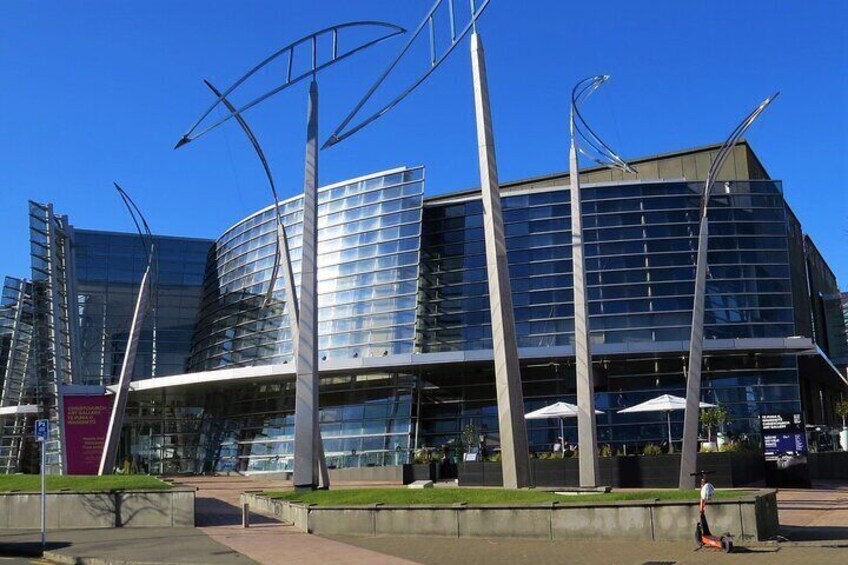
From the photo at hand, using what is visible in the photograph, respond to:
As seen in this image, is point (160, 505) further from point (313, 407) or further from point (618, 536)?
point (618, 536)

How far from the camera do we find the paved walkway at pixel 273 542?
14.0 m

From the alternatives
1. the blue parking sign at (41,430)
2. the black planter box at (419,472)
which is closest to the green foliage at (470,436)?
the black planter box at (419,472)

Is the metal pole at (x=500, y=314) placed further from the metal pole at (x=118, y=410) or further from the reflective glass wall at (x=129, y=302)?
the reflective glass wall at (x=129, y=302)

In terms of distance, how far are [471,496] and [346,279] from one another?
30.2 meters

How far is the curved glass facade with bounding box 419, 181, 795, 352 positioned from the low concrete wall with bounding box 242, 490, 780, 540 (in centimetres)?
2485

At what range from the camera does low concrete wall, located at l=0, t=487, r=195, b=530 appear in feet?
67.4

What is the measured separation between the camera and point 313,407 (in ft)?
77.1

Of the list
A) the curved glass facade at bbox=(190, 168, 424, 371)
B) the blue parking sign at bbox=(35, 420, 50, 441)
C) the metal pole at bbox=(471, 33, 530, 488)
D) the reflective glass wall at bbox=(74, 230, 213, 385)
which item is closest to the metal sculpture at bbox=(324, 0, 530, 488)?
the metal pole at bbox=(471, 33, 530, 488)

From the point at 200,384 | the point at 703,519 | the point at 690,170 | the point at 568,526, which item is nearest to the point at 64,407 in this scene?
the point at 200,384

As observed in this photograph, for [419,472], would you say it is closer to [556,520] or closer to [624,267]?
[624,267]

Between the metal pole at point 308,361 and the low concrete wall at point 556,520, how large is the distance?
4606mm

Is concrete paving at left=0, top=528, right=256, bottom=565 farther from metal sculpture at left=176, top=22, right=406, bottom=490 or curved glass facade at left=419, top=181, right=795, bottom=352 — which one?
curved glass facade at left=419, top=181, right=795, bottom=352

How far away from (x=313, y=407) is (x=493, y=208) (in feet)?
25.3

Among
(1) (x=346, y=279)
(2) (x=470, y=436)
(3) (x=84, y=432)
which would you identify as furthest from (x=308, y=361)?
(1) (x=346, y=279)
